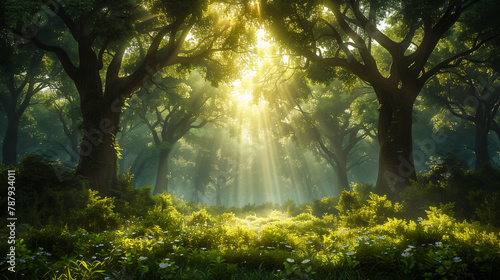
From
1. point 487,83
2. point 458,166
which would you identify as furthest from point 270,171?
point 458,166

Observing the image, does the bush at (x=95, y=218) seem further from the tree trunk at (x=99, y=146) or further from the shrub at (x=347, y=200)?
the shrub at (x=347, y=200)

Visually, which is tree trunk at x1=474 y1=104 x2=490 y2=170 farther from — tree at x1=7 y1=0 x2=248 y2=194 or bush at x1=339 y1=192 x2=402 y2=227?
tree at x1=7 y1=0 x2=248 y2=194

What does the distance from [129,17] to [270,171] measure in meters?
35.2

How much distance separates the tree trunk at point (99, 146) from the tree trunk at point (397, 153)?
434 inches

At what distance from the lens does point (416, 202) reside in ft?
34.4

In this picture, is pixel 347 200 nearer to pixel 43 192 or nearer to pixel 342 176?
pixel 43 192

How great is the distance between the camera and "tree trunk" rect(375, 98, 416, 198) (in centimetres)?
1255

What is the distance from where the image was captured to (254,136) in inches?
1116

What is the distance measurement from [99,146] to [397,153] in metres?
11.9

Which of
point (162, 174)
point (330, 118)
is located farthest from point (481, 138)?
point (162, 174)

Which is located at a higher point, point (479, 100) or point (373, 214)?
point (479, 100)

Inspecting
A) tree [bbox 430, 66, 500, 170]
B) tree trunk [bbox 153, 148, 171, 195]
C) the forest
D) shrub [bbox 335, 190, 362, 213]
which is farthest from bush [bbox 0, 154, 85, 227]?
tree [bbox 430, 66, 500, 170]

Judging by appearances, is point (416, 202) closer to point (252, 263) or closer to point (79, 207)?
point (252, 263)

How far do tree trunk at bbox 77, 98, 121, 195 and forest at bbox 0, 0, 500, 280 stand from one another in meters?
0.04
